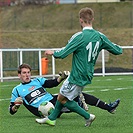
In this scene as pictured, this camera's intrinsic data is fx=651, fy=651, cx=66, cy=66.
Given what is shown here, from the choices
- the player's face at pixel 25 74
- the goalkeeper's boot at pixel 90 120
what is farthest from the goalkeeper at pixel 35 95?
the goalkeeper's boot at pixel 90 120

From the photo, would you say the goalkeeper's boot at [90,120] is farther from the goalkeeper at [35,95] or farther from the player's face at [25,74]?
the player's face at [25,74]

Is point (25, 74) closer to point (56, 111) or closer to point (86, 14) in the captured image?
point (56, 111)

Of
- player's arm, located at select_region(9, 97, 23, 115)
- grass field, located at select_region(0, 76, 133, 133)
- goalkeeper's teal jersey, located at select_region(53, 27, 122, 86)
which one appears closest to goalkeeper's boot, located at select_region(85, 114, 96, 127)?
grass field, located at select_region(0, 76, 133, 133)

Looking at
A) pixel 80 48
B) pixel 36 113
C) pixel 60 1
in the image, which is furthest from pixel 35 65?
pixel 60 1

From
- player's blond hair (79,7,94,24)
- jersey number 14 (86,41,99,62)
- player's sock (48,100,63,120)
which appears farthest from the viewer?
player's sock (48,100,63,120)

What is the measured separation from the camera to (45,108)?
10438 millimetres

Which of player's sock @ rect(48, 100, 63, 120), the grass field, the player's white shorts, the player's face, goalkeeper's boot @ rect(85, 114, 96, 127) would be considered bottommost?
the grass field

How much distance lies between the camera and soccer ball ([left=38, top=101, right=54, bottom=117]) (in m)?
10.4

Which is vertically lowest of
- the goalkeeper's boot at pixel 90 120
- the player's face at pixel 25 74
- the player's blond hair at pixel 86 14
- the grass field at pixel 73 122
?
the grass field at pixel 73 122

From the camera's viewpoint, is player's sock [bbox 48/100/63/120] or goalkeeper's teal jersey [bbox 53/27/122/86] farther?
player's sock [bbox 48/100/63/120]

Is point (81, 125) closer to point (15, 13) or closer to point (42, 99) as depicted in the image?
point (42, 99)

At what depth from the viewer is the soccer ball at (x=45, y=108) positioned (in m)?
10.4

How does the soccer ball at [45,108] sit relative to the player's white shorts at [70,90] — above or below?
below

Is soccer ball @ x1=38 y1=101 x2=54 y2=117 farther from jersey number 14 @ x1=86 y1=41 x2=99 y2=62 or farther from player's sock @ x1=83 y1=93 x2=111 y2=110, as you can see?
jersey number 14 @ x1=86 y1=41 x2=99 y2=62
